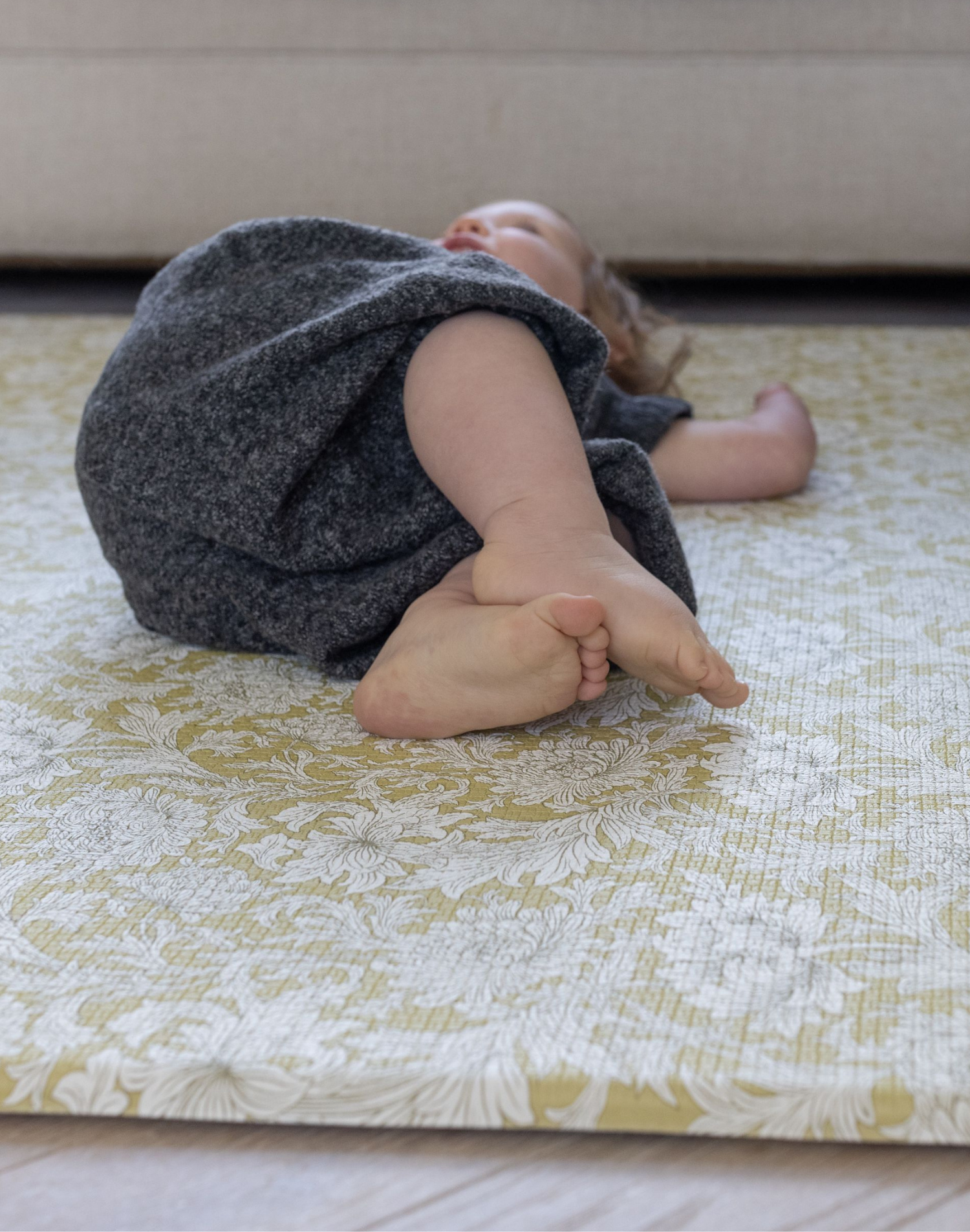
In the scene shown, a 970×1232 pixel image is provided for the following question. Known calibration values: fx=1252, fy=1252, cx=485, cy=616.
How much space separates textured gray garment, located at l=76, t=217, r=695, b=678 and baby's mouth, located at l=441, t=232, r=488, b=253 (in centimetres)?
25

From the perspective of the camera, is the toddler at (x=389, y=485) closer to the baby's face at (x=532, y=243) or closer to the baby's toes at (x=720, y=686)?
the baby's toes at (x=720, y=686)

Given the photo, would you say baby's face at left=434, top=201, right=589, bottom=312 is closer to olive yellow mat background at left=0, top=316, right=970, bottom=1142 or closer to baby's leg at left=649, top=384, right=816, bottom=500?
baby's leg at left=649, top=384, right=816, bottom=500

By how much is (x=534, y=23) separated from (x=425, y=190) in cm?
25

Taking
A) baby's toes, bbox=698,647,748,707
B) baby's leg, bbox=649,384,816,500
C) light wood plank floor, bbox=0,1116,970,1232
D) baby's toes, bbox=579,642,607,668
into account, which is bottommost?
baby's leg, bbox=649,384,816,500

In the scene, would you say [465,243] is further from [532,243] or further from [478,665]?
[478,665]

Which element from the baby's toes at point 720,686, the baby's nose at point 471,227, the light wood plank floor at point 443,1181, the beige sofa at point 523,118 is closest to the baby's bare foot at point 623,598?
the baby's toes at point 720,686

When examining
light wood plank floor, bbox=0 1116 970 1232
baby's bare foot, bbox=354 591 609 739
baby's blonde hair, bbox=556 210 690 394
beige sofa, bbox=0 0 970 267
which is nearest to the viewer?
light wood plank floor, bbox=0 1116 970 1232

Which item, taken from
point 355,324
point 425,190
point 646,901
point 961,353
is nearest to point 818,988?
point 646,901

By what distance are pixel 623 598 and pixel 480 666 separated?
70 mm

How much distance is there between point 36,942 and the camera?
0.45 meters

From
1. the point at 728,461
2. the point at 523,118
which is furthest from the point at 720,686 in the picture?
the point at 523,118

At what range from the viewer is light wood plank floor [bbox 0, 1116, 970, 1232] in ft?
1.17

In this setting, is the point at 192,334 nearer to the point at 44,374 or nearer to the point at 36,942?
the point at 36,942

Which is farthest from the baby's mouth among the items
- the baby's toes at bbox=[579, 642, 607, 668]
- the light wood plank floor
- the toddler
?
the light wood plank floor
